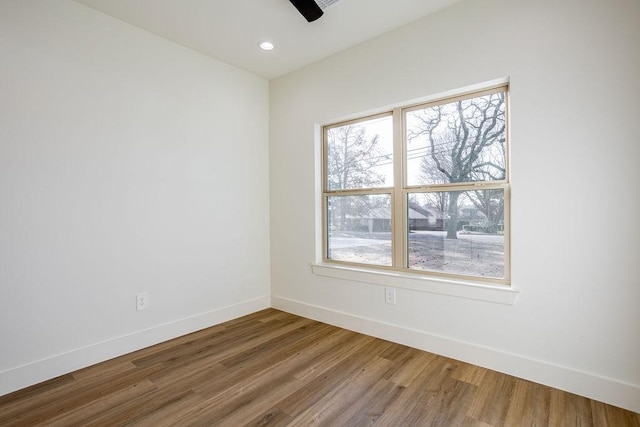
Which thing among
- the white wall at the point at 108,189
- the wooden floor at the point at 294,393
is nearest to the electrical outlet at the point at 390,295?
the wooden floor at the point at 294,393

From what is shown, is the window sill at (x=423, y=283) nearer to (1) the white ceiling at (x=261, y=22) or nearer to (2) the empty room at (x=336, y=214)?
(2) the empty room at (x=336, y=214)

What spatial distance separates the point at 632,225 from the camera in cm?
177

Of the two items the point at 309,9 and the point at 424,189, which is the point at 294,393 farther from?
the point at 309,9

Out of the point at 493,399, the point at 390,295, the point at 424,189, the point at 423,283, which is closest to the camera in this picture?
the point at 493,399

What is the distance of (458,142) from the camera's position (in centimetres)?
249

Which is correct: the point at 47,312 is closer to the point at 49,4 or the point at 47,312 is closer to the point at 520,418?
the point at 49,4

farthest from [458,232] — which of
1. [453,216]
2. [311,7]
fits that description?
[311,7]

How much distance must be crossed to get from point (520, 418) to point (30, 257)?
314 cm

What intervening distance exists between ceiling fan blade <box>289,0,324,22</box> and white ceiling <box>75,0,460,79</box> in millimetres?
126

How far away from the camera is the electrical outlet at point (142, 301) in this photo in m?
2.62

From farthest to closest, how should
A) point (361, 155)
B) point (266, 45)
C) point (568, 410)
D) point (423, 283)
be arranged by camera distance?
point (361, 155) → point (266, 45) → point (423, 283) → point (568, 410)

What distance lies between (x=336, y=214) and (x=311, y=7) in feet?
6.03

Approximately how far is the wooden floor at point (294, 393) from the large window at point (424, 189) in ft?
2.47

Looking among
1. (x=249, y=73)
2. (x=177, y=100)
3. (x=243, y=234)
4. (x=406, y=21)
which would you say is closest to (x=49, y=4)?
(x=177, y=100)
